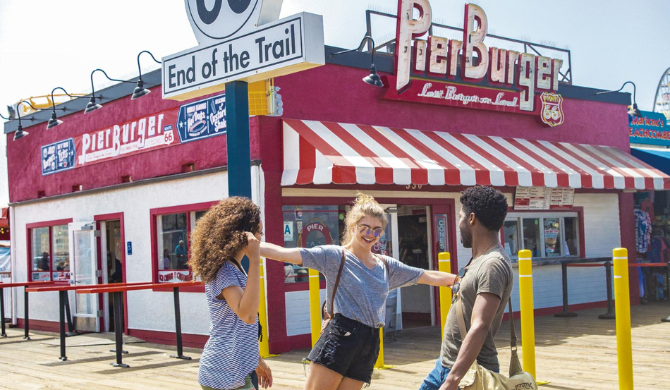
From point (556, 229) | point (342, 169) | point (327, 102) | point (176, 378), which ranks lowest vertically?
point (176, 378)

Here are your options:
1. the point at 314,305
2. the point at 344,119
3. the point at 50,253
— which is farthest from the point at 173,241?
the point at 50,253

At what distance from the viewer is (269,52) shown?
5195 millimetres

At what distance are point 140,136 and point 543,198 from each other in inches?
294

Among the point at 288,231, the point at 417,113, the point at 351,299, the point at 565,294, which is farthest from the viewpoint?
the point at 565,294

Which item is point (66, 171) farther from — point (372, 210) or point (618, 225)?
point (372, 210)

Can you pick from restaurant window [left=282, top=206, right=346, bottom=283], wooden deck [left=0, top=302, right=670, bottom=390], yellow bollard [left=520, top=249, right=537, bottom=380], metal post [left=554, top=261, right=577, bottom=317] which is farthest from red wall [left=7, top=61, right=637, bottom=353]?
yellow bollard [left=520, top=249, right=537, bottom=380]

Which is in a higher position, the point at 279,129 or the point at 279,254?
the point at 279,129

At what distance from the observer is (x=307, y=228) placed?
11414 mm

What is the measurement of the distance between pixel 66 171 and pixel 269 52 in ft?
38.0

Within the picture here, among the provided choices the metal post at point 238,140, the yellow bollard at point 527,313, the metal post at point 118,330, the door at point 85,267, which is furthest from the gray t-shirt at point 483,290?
the door at point 85,267

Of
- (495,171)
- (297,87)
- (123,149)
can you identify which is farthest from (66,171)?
(495,171)

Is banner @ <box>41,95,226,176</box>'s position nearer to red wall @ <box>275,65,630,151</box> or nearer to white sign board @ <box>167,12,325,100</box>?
red wall @ <box>275,65,630,151</box>

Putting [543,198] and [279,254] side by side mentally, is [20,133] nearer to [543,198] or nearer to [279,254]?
[543,198]

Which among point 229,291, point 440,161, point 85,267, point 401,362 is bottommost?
point 401,362
